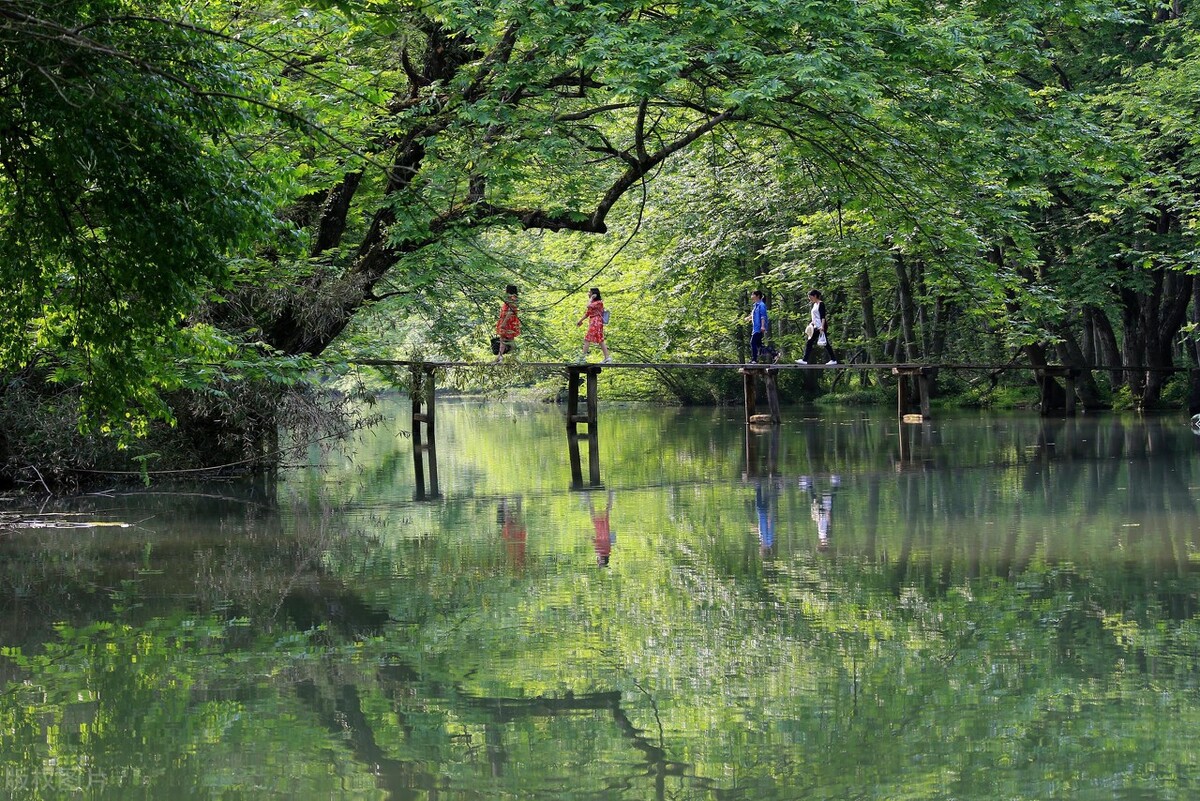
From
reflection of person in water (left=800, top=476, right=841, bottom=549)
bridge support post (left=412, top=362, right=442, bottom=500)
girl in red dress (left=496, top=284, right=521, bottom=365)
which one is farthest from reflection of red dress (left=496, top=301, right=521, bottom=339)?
reflection of person in water (left=800, top=476, right=841, bottom=549)

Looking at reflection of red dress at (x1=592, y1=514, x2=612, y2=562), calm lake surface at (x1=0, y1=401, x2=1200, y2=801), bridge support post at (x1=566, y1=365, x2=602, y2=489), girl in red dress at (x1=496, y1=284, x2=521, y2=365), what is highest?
girl in red dress at (x1=496, y1=284, x2=521, y2=365)

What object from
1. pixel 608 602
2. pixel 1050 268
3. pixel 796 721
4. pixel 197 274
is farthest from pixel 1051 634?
pixel 1050 268

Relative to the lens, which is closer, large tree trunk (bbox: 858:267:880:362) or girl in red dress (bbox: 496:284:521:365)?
girl in red dress (bbox: 496:284:521:365)

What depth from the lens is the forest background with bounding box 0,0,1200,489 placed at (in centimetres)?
729

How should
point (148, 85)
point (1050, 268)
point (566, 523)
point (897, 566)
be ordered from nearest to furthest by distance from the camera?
point (148, 85) → point (897, 566) → point (566, 523) → point (1050, 268)

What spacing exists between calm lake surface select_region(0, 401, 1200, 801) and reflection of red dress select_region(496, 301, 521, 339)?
7.05 m

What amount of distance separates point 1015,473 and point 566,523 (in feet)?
21.8

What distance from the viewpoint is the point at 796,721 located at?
5672 millimetres

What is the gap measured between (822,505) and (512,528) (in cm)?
329

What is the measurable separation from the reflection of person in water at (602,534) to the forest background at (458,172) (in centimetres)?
307

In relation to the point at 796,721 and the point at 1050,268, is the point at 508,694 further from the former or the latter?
the point at 1050,268

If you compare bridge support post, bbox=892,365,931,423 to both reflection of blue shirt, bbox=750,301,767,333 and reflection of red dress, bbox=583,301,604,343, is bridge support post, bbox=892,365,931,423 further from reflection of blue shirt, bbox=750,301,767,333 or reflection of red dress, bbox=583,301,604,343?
reflection of red dress, bbox=583,301,604,343

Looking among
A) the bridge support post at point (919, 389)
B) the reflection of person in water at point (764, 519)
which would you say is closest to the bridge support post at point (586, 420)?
the reflection of person in water at point (764, 519)

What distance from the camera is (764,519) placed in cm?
1255
